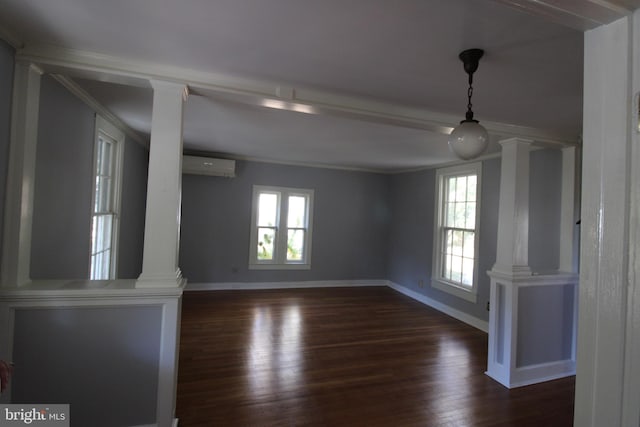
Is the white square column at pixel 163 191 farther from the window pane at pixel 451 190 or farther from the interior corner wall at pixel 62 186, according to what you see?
the window pane at pixel 451 190

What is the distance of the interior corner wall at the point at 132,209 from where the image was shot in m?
3.78

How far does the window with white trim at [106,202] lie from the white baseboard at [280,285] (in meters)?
2.19

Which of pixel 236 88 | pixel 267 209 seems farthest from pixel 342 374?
pixel 267 209

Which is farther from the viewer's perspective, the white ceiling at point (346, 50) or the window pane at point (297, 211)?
the window pane at point (297, 211)

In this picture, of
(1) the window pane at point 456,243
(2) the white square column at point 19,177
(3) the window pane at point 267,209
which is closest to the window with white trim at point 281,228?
(3) the window pane at point 267,209

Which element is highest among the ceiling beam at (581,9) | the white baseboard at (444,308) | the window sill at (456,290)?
the ceiling beam at (581,9)

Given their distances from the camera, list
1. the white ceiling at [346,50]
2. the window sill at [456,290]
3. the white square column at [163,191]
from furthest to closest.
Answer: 1. the window sill at [456,290]
2. the white square column at [163,191]
3. the white ceiling at [346,50]

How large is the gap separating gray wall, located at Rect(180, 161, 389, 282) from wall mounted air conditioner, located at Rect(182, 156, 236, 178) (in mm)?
261

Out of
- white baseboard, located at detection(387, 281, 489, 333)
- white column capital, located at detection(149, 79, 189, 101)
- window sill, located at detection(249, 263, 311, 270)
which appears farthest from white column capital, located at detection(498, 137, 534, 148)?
window sill, located at detection(249, 263, 311, 270)

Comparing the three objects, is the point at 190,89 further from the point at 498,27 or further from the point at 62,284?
the point at 498,27

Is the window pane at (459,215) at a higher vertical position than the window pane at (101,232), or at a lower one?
higher

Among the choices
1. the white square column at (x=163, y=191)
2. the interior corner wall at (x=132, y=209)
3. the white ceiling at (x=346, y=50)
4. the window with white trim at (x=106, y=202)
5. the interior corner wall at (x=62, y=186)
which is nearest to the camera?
the white ceiling at (x=346, y=50)

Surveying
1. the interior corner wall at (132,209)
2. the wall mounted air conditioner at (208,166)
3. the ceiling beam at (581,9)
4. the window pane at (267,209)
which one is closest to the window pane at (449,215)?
the window pane at (267,209)

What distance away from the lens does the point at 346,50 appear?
1729 millimetres
